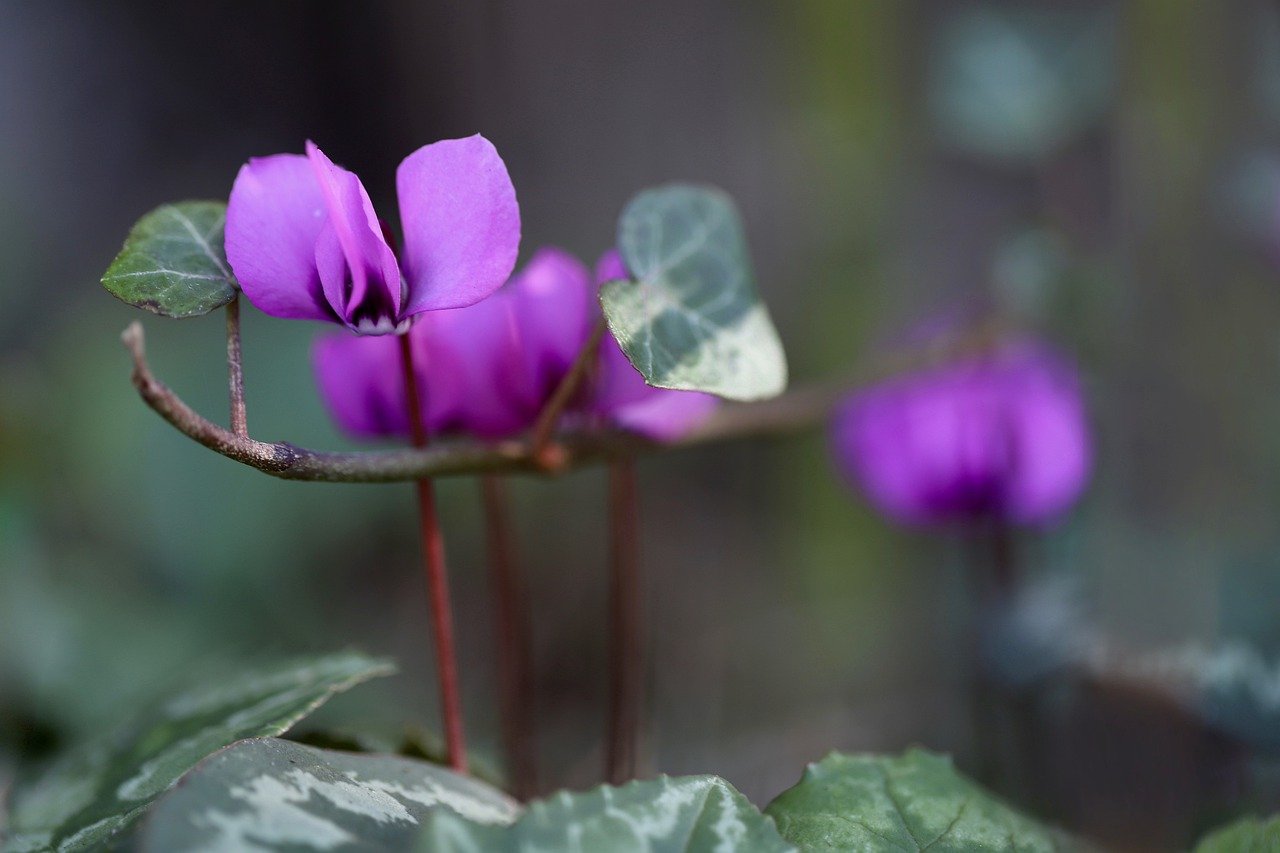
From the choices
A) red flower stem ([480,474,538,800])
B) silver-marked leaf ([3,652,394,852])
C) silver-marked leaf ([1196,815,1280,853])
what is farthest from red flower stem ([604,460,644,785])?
silver-marked leaf ([1196,815,1280,853])

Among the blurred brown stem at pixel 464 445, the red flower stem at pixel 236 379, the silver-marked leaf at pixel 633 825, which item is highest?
the red flower stem at pixel 236 379

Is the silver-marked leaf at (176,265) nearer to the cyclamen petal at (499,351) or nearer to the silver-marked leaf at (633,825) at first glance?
the cyclamen petal at (499,351)

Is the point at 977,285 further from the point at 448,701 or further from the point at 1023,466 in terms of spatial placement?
the point at 448,701

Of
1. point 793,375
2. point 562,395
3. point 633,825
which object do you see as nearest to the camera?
point 633,825

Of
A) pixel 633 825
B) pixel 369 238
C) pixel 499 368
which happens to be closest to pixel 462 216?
pixel 369 238

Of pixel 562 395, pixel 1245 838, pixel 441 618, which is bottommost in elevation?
pixel 1245 838

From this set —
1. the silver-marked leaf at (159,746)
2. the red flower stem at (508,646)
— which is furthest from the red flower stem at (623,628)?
the silver-marked leaf at (159,746)

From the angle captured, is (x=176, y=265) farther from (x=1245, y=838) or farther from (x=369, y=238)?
(x=1245, y=838)
